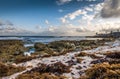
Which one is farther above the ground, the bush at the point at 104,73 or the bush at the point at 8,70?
the bush at the point at 104,73

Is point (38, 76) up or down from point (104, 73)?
down

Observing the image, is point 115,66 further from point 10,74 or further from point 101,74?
point 10,74

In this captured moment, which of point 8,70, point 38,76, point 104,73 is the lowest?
point 8,70

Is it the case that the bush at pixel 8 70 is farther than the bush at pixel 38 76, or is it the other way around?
the bush at pixel 8 70

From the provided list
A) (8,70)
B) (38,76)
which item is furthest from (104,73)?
(8,70)

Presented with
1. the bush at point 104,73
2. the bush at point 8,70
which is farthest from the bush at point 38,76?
the bush at point 8,70

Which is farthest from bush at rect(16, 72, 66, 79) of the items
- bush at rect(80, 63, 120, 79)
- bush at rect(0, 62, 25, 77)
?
bush at rect(0, 62, 25, 77)

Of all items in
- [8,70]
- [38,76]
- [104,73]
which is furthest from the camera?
[8,70]

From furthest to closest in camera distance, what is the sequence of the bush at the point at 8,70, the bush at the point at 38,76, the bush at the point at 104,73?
the bush at the point at 8,70 → the bush at the point at 38,76 → the bush at the point at 104,73

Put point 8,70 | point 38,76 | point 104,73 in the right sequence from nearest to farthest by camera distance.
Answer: point 104,73
point 38,76
point 8,70

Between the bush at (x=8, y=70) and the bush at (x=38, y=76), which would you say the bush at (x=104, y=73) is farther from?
the bush at (x=8, y=70)

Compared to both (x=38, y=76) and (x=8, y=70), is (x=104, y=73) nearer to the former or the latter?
(x=38, y=76)

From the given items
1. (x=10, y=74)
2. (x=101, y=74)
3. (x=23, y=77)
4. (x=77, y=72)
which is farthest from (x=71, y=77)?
(x=10, y=74)

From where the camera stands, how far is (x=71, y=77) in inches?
626
